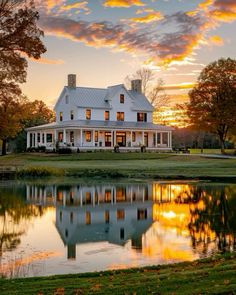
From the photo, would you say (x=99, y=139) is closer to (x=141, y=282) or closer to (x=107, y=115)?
(x=107, y=115)

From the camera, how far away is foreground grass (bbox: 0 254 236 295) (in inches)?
347

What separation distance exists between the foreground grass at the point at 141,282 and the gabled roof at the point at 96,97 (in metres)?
59.8

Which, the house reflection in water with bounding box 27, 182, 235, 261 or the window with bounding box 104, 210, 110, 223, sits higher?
the house reflection in water with bounding box 27, 182, 235, 261

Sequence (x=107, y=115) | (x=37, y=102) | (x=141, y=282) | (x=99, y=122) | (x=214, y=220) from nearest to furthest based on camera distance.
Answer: (x=141, y=282), (x=214, y=220), (x=99, y=122), (x=107, y=115), (x=37, y=102)

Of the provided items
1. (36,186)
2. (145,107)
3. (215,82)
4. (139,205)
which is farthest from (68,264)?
(145,107)

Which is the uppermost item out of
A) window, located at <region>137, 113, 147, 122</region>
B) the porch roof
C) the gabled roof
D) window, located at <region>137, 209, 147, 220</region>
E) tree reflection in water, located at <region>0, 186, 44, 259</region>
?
the gabled roof

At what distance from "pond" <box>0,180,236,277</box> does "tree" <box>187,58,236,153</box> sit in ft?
→ 115

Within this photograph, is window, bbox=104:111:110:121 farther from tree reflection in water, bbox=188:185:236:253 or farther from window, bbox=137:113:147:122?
tree reflection in water, bbox=188:185:236:253

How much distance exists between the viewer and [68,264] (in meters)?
13.1

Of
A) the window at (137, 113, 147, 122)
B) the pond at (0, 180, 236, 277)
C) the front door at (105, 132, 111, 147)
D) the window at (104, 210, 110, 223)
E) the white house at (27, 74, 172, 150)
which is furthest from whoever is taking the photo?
the window at (137, 113, 147, 122)

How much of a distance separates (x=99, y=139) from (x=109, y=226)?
164 feet

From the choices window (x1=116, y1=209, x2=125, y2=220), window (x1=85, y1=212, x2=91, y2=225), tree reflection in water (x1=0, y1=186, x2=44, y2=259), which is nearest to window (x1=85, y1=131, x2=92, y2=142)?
tree reflection in water (x1=0, y1=186, x2=44, y2=259)

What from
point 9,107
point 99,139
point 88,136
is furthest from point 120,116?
point 9,107

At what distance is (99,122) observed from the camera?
70.2 metres
